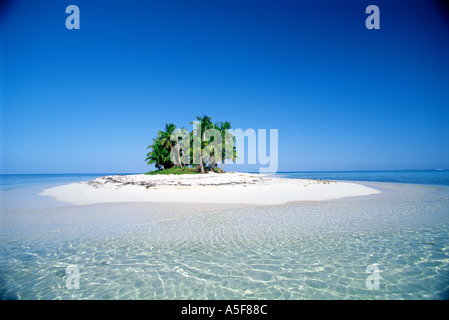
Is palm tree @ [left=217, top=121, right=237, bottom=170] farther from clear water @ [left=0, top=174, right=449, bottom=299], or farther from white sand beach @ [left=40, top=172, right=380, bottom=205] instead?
clear water @ [left=0, top=174, right=449, bottom=299]

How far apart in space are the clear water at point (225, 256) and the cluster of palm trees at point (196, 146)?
32.6m

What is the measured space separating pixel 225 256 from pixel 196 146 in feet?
121

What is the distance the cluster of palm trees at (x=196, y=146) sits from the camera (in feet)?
135

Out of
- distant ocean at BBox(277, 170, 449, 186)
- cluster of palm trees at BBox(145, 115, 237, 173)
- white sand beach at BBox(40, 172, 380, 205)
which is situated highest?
cluster of palm trees at BBox(145, 115, 237, 173)

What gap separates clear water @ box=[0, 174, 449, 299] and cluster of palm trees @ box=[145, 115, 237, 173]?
32.6 meters

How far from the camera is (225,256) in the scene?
16.1 ft

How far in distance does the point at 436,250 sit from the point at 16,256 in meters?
10.7

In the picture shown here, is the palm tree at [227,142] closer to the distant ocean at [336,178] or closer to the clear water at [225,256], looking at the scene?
the distant ocean at [336,178]

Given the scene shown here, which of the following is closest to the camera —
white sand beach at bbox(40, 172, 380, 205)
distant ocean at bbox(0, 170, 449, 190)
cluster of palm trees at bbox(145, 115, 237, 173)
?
white sand beach at bbox(40, 172, 380, 205)

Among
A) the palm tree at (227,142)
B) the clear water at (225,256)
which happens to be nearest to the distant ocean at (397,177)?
the palm tree at (227,142)

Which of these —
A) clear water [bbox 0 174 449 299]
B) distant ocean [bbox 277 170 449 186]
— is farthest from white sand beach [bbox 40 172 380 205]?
distant ocean [bbox 277 170 449 186]

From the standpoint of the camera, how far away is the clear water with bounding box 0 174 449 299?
3598 mm

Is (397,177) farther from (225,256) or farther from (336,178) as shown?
(225,256)
